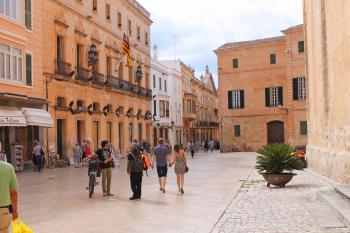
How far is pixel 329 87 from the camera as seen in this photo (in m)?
16.9

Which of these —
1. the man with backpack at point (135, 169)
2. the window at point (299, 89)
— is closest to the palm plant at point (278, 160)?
the man with backpack at point (135, 169)

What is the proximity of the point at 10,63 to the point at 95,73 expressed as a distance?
1102 centimetres

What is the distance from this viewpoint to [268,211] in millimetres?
11047

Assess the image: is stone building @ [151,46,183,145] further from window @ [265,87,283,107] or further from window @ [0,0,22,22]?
window @ [0,0,22,22]

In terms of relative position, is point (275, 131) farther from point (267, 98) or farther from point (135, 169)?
point (135, 169)

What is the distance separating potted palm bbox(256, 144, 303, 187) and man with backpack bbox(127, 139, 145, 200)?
405 centimetres

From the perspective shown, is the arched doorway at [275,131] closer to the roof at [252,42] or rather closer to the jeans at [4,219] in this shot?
the roof at [252,42]

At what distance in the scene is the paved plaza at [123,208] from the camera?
380 inches

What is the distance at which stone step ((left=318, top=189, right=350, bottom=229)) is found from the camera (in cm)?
901

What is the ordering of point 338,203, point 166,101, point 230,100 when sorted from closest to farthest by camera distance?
point 338,203
point 230,100
point 166,101

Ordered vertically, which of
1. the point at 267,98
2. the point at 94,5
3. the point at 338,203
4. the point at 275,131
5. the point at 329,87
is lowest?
the point at 338,203

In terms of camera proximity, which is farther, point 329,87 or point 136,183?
point 329,87

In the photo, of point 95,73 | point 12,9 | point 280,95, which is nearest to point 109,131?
point 95,73

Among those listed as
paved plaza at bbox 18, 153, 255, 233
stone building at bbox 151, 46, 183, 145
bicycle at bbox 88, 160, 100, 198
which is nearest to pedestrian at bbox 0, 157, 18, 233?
paved plaza at bbox 18, 153, 255, 233
